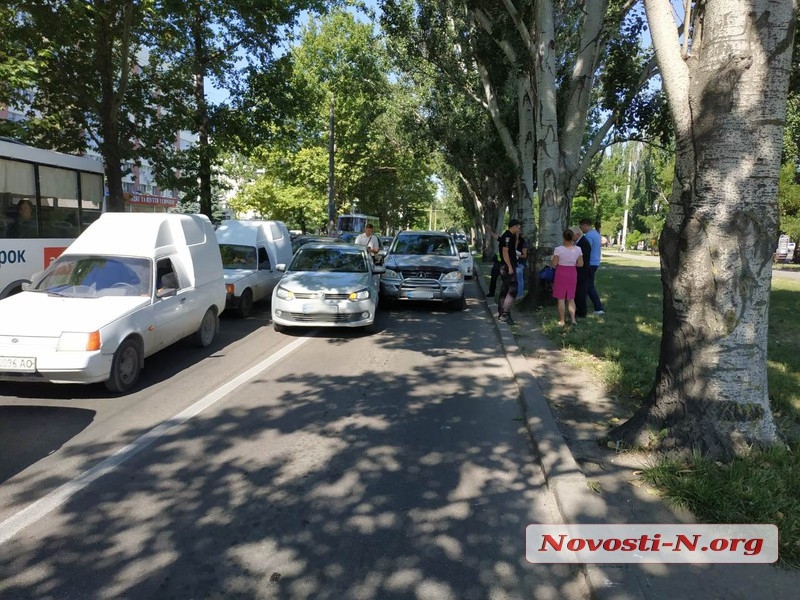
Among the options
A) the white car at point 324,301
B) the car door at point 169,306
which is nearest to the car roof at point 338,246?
the white car at point 324,301

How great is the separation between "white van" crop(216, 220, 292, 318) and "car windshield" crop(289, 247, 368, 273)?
4.30 feet

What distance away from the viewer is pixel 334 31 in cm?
3784

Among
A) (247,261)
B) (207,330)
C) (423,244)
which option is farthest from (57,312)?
(423,244)

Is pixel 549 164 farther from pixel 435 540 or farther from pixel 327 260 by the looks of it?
pixel 435 540

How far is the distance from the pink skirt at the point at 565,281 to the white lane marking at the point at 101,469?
525 centimetres

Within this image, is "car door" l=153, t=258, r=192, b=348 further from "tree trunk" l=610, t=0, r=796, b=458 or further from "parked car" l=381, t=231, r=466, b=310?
"tree trunk" l=610, t=0, r=796, b=458

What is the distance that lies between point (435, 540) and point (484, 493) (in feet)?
2.43

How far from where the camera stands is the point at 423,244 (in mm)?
14070

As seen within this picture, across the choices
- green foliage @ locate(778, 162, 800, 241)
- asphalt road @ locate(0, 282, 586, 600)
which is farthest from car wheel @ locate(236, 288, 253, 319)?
green foliage @ locate(778, 162, 800, 241)

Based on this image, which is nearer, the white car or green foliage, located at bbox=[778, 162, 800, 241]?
the white car

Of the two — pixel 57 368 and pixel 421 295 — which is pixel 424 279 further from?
pixel 57 368

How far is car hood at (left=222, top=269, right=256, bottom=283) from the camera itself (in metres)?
11.3

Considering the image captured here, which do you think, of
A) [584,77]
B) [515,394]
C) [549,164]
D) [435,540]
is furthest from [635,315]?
[435,540]

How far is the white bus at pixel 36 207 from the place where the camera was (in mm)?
9219
